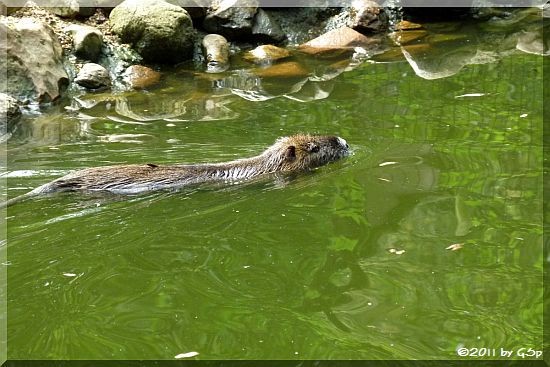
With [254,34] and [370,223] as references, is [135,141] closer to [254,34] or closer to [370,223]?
[370,223]

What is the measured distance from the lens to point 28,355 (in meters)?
3.71

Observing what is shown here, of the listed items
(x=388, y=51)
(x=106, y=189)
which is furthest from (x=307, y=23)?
(x=106, y=189)

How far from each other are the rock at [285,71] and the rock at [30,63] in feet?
9.36

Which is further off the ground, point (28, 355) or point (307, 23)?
point (307, 23)

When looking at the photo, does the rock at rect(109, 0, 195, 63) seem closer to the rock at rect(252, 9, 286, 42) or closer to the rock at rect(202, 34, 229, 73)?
the rock at rect(202, 34, 229, 73)

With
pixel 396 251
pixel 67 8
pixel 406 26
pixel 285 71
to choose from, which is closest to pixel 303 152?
pixel 396 251

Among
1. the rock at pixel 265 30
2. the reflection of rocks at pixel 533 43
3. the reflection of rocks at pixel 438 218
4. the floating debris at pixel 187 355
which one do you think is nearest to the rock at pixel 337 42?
the rock at pixel 265 30

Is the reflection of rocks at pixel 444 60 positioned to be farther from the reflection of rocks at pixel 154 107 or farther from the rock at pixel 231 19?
the reflection of rocks at pixel 154 107

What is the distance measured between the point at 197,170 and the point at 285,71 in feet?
16.7

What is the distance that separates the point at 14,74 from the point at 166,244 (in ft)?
18.4

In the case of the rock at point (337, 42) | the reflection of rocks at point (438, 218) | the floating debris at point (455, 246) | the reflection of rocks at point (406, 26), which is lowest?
the floating debris at point (455, 246)

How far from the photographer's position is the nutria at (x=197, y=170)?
5969 mm

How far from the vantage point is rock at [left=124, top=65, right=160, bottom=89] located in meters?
10.6

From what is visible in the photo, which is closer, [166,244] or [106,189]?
[166,244]
